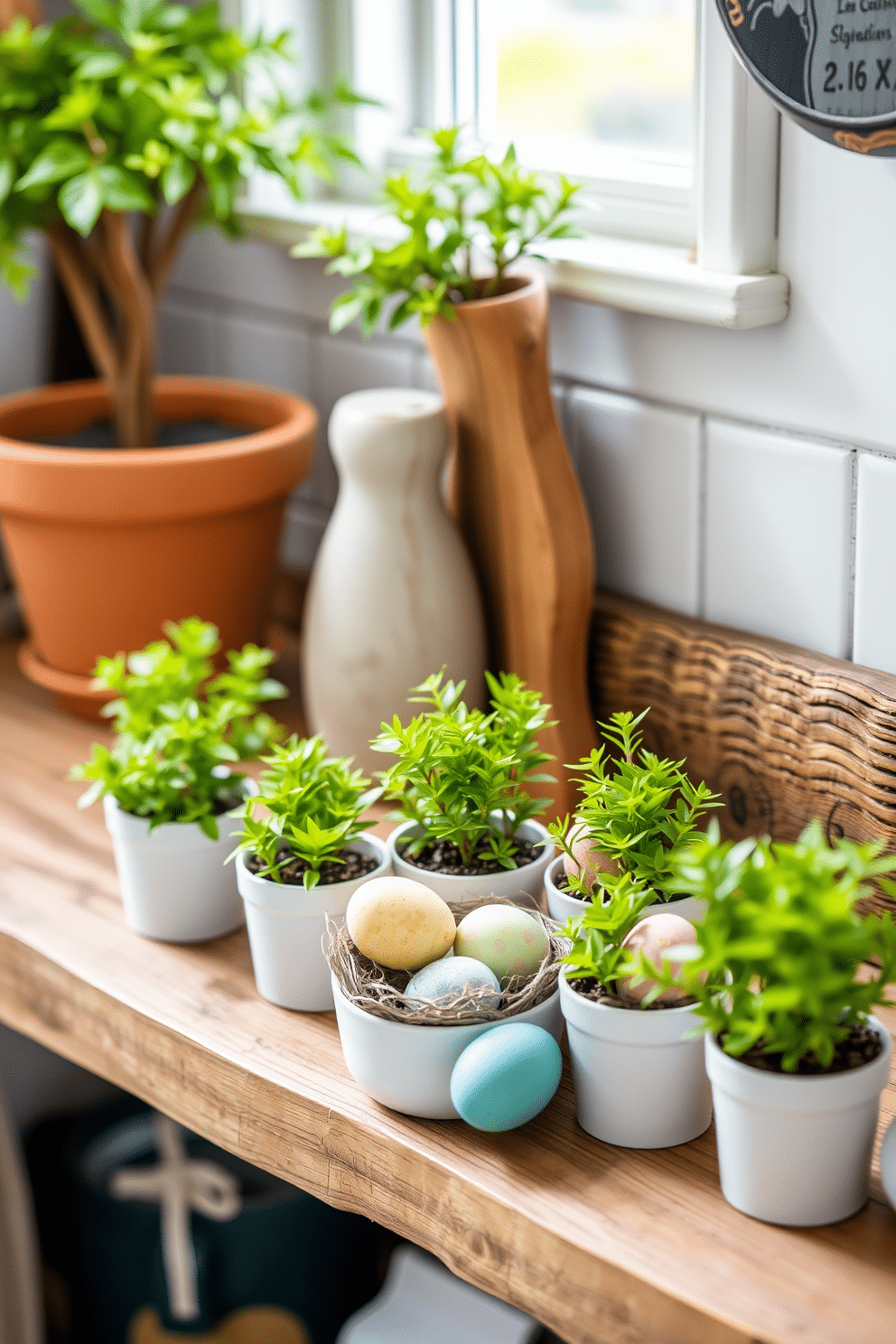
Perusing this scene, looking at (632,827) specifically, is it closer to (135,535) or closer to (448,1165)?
(448,1165)

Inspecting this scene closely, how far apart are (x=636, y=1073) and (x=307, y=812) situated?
23 centimetres

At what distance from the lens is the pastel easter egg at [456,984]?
0.70 m

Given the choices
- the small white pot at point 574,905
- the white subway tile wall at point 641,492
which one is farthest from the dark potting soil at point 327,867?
the white subway tile wall at point 641,492

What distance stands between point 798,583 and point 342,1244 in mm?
736

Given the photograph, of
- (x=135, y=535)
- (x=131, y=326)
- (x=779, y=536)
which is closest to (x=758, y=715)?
(x=779, y=536)

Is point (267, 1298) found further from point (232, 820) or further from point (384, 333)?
point (384, 333)

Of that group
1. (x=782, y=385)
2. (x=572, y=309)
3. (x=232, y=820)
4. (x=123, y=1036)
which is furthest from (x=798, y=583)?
(x=123, y=1036)

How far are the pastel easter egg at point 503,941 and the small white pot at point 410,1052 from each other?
0.02m

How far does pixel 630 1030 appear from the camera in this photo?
0.66 meters

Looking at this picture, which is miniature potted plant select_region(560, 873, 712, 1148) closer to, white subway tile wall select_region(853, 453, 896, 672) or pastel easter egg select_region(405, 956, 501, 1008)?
pastel easter egg select_region(405, 956, 501, 1008)

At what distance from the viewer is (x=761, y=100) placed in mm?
836

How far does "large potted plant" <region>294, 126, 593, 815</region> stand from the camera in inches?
36.0

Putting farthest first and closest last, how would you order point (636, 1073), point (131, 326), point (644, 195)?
1. point (131, 326)
2. point (644, 195)
3. point (636, 1073)

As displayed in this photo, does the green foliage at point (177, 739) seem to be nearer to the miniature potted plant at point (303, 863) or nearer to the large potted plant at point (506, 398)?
the miniature potted plant at point (303, 863)
